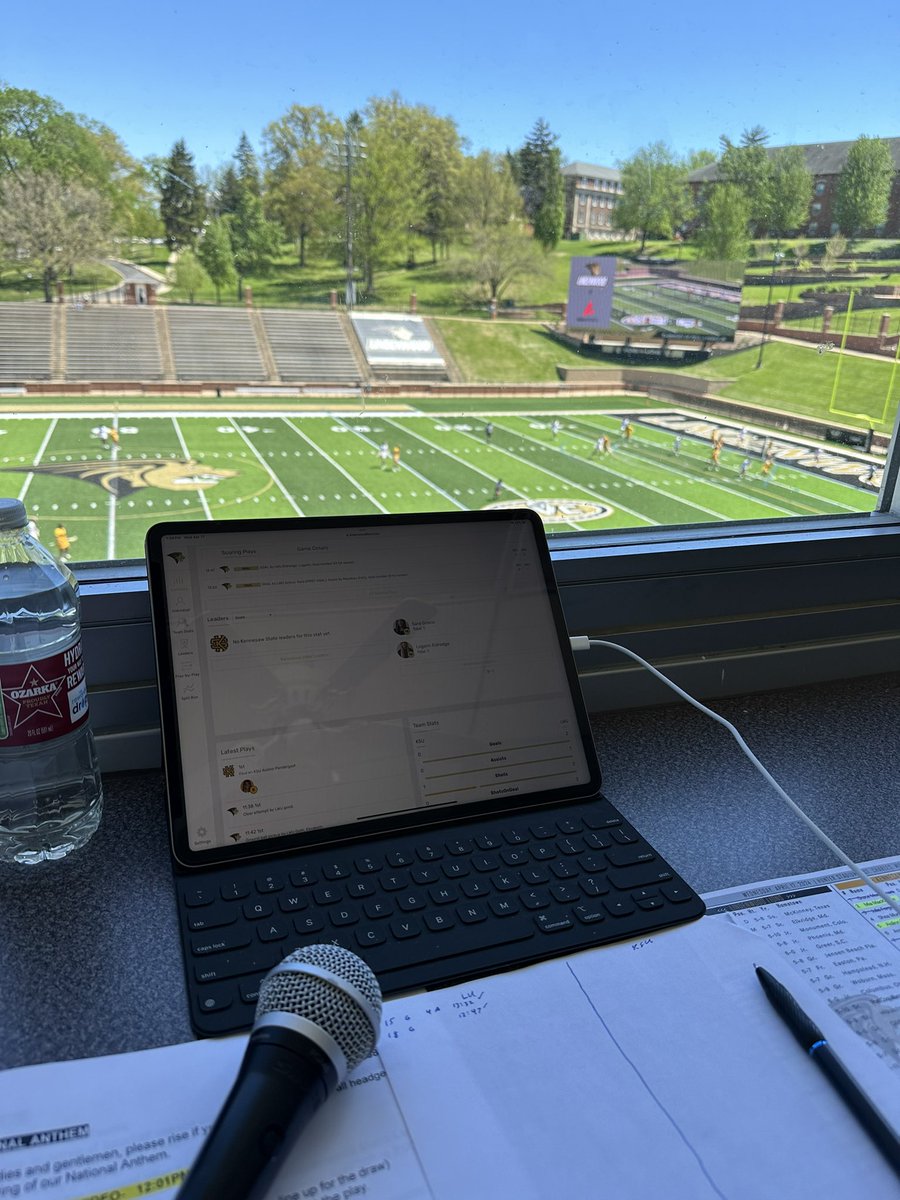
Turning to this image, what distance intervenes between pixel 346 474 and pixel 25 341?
1208 mm

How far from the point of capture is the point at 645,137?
1195 mm

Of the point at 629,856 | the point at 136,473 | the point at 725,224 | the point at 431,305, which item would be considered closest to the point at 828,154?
the point at 725,224

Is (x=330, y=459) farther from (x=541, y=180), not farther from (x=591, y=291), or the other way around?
(x=541, y=180)

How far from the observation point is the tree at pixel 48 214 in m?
1.07

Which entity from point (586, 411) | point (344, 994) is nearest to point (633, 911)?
point (344, 994)

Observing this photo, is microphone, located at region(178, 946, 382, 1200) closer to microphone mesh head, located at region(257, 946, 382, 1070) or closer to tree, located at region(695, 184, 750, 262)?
microphone mesh head, located at region(257, 946, 382, 1070)

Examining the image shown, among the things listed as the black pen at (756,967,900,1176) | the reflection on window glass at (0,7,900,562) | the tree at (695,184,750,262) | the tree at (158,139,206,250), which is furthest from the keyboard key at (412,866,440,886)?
the tree at (695,184,750,262)

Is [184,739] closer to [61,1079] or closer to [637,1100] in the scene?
[61,1079]

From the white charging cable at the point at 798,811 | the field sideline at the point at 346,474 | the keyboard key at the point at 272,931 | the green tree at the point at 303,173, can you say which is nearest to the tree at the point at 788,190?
the field sideline at the point at 346,474

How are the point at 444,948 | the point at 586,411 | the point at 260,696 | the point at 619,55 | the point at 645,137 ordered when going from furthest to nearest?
the point at 586,411 < the point at 645,137 < the point at 619,55 < the point at 260,696 < the point at 444,948

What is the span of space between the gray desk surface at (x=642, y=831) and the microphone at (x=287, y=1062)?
4.6 inches

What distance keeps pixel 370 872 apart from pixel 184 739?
17 centimetres

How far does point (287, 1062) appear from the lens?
376 millimetres

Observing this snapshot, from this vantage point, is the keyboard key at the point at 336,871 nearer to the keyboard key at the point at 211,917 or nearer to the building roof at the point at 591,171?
the keyboard key at the point at 211,917
